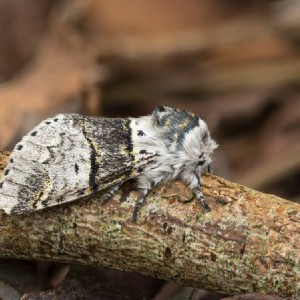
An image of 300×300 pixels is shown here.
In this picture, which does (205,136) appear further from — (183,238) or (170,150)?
(183,238)

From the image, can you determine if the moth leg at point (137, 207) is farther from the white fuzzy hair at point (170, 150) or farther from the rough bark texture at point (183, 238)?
the white fuzzy hair at point (170, 150)

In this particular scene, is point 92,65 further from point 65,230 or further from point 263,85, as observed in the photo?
point 65,230

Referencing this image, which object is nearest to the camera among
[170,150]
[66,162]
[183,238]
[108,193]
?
[183,238]

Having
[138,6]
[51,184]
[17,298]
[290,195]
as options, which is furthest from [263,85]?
[17,298]

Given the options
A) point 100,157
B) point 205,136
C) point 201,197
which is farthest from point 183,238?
point 205,136

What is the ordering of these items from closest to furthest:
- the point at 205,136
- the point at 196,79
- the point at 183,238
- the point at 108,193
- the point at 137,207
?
the point at 183,238, the point at 137,207, the point at 108,193, the point at 205,136, the point at 196,79

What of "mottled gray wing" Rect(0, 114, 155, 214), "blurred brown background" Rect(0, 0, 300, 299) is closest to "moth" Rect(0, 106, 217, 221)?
"mottled gray wing" Rect(0, 114, 155, 214)
